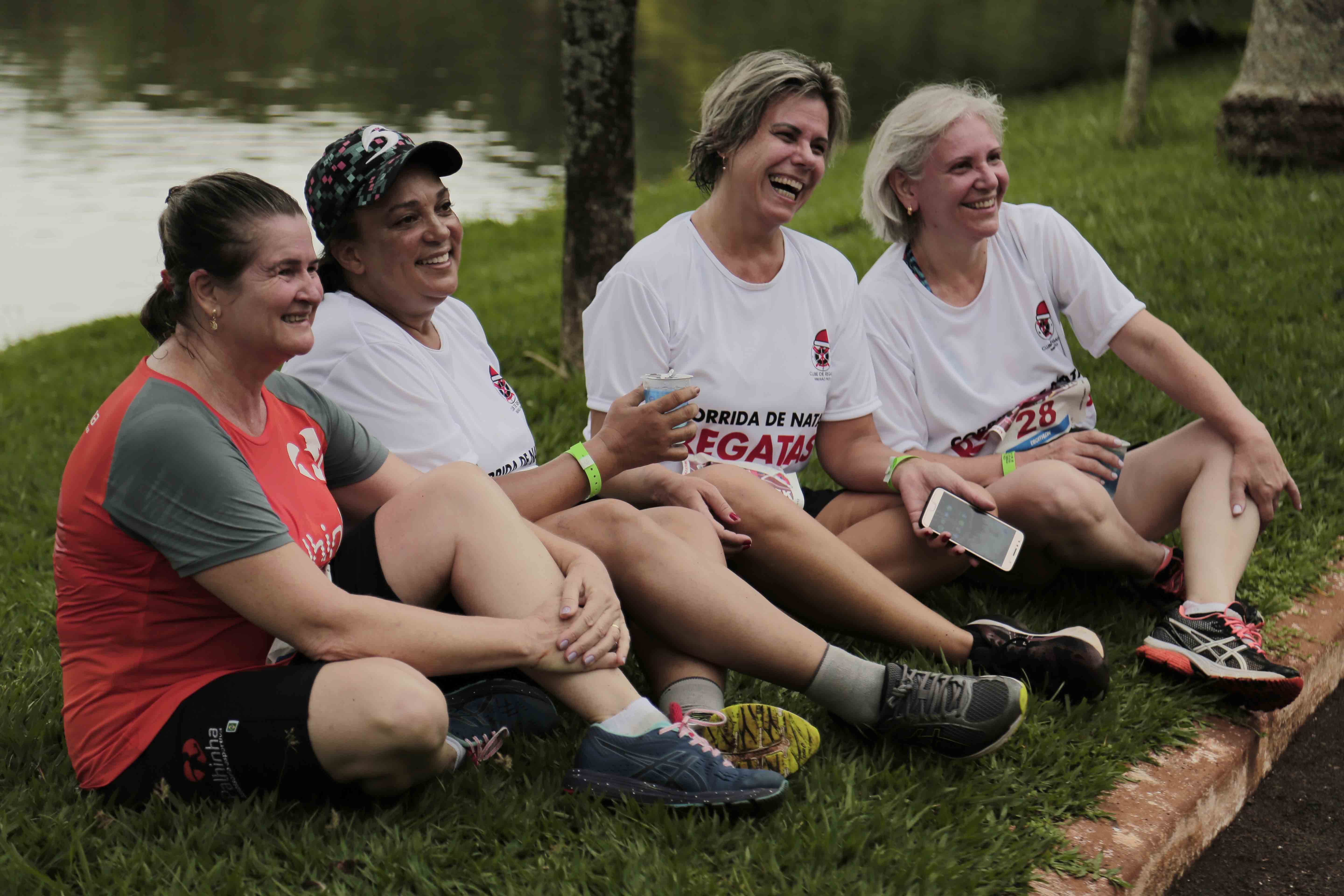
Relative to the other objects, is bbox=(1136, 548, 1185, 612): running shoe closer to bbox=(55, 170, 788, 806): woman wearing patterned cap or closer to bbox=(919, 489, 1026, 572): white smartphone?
bbox=(919, 489, 1026, 572): white smartphone

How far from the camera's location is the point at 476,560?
259cm

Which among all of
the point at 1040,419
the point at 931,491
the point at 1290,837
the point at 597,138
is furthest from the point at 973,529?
the point at 597,138

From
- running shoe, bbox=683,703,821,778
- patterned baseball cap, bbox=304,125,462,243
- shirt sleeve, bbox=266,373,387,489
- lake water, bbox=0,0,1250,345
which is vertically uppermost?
patterned baseball cap, bbox=304,125,462,243

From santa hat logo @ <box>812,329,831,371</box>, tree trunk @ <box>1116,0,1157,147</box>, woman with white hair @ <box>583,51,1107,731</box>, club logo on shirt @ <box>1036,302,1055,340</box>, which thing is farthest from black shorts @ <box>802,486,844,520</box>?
tree trunk @ <box>1116,0,1157,147</box>

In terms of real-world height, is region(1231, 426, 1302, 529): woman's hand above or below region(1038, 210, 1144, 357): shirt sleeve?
below

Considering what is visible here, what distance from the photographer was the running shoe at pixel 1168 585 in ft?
11.6

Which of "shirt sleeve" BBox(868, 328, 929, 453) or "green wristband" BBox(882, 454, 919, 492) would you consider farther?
"shirt sleeve" BBox(868, 328, 929, 453)

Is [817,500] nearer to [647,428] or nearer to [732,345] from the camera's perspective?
[732,345]

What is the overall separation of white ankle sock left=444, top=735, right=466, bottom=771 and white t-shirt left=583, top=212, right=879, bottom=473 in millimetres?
924

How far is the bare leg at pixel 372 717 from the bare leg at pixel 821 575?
97 cm

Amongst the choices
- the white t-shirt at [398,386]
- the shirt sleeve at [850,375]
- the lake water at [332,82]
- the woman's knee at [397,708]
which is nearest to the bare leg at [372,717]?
the woman's knee at [397,708]

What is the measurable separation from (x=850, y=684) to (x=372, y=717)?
1.04 metres

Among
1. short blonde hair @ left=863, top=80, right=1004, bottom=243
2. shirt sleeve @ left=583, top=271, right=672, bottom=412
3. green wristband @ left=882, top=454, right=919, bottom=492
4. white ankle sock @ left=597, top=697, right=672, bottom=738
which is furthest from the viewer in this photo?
short blonde hair @ left=863, top=80, right=1004, bottom=243

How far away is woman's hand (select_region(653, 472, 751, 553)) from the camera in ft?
9.74
